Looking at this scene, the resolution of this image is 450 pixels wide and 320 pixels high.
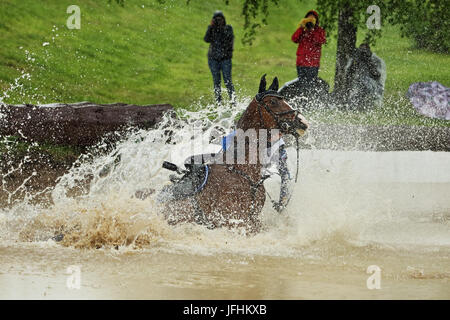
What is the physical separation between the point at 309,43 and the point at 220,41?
1941 mm

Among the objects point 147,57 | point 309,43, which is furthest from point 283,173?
point 147,57

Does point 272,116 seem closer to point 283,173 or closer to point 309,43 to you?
point 283,173

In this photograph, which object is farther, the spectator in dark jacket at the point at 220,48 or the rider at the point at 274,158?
the spectator in dark jacket at the point at 220,48

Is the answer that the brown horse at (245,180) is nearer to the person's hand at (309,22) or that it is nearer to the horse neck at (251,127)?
the horse neck at (251,127)

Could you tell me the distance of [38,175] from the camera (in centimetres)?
1030

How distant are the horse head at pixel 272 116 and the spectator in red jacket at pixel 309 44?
26.0ft

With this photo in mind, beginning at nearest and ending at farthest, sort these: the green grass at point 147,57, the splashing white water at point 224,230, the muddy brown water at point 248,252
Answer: the muddy brown water at point 248,252, the splashing white water at point 224,230, the green grass at point 147,57

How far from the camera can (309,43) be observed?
46.4ft

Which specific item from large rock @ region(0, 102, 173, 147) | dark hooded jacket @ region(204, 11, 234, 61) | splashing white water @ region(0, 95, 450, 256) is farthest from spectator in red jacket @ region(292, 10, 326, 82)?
splashing white water @ region(0, 95, 450, 256)

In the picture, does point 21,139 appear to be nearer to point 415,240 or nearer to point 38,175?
point 38,175

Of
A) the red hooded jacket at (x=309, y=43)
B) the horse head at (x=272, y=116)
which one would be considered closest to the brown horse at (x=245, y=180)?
the horse head at (x=272, y=116)

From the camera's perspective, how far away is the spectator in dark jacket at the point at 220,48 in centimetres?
1499

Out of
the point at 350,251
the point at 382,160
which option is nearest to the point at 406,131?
the point at 382,160
